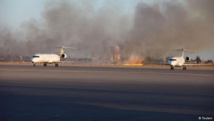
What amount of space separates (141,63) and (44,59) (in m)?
35.7

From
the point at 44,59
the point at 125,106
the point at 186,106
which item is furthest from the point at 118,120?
the point at 44,59

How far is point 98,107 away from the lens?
15562 millimetres

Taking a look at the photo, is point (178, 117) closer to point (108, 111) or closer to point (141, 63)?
point (108, 111)

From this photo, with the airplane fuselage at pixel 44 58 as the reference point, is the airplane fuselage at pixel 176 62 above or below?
below

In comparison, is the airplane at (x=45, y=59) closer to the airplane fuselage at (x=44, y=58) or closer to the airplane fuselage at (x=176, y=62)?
the airplane fuselage at (x=44, y=58)
